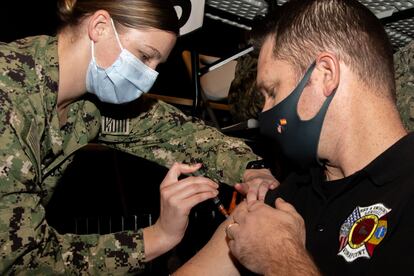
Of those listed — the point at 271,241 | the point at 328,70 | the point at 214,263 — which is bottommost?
the point at 214,263

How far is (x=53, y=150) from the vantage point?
177cm

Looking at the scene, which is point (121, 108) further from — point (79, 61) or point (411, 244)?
point (411, 244)

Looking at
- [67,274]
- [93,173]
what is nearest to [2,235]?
[67,274]

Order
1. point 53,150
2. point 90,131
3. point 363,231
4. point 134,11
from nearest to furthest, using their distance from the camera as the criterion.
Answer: point 363,231 < point 134,11 < point 53,150 < point 90,131

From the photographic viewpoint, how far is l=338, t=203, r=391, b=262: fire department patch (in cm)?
108

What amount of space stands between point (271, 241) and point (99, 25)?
3.35 feet

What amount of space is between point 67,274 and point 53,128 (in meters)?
0.55

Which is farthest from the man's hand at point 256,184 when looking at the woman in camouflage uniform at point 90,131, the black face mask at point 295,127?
the black face mask at point 295,127

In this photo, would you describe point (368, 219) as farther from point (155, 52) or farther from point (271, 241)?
point (155, 52)

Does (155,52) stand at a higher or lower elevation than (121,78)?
higher

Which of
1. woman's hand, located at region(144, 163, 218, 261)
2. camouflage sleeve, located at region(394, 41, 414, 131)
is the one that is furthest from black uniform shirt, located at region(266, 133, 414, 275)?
camouflage sleeve, located at region(394, 41, 414, 131)

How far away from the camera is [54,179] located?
191cm

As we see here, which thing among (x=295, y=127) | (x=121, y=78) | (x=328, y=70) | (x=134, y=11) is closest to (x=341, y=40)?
(x=328, y=70)

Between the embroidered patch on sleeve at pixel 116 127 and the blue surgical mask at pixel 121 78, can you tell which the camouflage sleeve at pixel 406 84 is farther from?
the embroidered patch on sleeve at pixel 116 127
